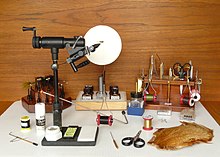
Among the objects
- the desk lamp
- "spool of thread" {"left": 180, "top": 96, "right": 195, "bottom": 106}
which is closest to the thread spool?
the desk lamp

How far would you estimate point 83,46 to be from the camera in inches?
41.3

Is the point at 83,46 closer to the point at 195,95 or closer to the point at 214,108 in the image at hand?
the point at 195,95

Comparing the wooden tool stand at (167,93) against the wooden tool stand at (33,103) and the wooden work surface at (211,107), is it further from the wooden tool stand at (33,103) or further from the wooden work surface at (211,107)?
the wooden tool stand at (33,103)

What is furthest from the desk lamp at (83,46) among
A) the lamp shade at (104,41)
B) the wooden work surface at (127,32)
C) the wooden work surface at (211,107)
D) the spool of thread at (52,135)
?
the wooden work surface at (211,107)

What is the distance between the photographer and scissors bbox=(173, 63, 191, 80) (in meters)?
1.34

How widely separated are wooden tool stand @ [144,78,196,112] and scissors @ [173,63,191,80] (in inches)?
1.9

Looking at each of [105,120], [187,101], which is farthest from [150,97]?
[105,120]

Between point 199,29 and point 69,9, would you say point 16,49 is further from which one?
point 199,29

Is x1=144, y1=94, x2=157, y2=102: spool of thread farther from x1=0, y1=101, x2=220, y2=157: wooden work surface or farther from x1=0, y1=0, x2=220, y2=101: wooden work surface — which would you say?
x1=0, y1=0, x2=220, y2=101: wooden work surface

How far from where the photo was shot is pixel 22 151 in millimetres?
925

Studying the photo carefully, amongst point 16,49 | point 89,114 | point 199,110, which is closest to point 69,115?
point 89,114

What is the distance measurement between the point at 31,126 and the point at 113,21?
2.02ft

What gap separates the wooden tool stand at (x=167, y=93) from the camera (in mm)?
1290

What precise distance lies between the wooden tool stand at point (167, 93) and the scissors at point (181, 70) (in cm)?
5
